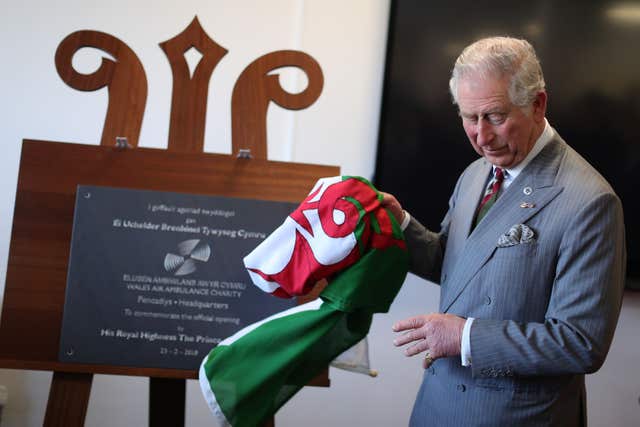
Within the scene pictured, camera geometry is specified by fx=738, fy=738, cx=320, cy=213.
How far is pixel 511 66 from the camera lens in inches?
53.5

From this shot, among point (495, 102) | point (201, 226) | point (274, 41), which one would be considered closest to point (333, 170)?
point (201, 226)

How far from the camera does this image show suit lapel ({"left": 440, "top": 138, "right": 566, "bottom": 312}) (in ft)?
4.60

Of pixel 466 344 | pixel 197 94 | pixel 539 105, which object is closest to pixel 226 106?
pixel 197 94

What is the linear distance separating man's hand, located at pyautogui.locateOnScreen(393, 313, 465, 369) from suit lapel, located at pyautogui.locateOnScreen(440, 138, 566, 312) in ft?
0.40

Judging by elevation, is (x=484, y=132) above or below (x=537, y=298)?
above

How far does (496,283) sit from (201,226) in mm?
695

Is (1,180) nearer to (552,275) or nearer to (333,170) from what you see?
(333,170)

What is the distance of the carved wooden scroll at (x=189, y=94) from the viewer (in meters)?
1.81

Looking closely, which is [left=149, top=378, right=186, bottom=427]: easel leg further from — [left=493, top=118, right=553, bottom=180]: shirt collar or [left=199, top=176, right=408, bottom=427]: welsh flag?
[left=493, top=118, right=553, bottom=180]: shirt collar

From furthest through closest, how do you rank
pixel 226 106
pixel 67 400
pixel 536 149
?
pixel 226 106 → pixel 67 400 → pixel 536 149

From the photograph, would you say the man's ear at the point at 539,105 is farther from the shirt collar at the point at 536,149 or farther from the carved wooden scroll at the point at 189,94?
the carved wooden scroll at the point at 189,94

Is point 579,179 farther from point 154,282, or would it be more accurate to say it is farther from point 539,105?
point 154,282

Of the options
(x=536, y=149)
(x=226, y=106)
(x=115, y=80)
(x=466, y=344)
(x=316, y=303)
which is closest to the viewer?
(x=466, y=344)

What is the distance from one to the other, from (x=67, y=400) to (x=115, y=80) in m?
0.76
